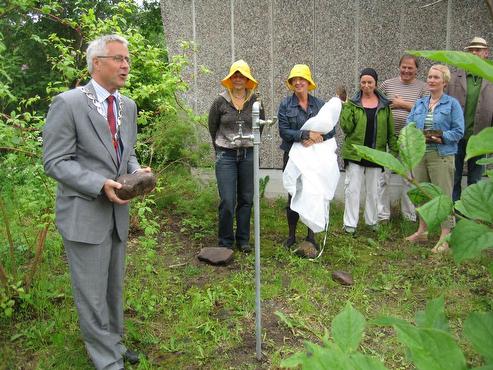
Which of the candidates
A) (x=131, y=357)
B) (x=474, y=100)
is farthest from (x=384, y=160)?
(x=474, y=100)

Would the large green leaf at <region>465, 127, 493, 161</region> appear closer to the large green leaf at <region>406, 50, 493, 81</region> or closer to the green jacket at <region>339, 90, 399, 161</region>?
the large green leaf at <region>406, 50, 493, 81</region>

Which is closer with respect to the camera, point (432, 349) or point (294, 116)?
point (432, 349)

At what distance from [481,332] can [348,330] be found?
0.16m

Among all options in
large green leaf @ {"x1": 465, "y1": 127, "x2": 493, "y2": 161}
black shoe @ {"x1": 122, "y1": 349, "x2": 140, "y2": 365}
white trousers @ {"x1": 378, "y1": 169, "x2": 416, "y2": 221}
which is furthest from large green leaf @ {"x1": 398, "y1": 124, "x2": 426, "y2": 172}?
white trousers @ {"x1": 378, "y1": 169, "x2": 416, "y2": 221}

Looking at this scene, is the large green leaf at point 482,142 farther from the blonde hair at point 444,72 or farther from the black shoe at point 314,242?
the blonde hair at point 444,72

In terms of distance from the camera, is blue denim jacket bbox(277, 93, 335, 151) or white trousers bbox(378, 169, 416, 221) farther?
white trousers bbox(378, 169, 416, 221)

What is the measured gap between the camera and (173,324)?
3602mm

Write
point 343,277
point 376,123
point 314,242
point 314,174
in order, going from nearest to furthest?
point 343,277, point 314,174, point 314,242, point 376,123

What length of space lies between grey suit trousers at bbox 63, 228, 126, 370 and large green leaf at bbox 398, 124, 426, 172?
7.55 ft

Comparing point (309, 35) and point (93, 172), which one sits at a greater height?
point (309, 35)

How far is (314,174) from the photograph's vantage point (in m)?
4.60

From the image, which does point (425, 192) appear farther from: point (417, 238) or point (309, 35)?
point (309, 35)

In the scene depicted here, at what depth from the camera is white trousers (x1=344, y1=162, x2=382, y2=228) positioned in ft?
17.6

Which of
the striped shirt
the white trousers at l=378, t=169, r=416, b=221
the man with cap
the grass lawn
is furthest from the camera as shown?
the white trousers at l=378, t=169, r=416, b=221
